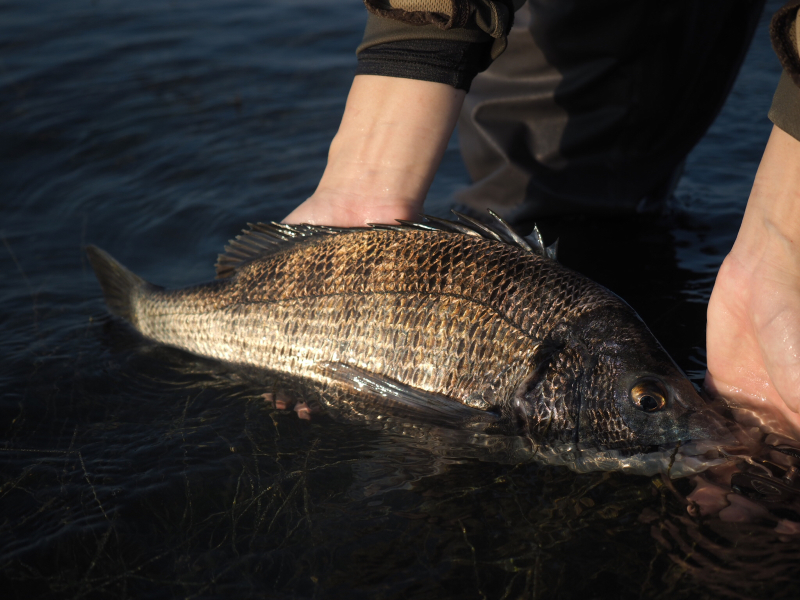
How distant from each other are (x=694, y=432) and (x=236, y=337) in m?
2.16

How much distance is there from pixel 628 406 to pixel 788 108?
4.01 ft

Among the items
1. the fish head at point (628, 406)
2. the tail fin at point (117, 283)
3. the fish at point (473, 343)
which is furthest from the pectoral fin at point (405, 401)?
the tail fin at point (117, 283)

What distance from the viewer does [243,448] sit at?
311 centimetres

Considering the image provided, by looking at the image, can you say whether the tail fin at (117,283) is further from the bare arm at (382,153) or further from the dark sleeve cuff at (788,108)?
the dark sleeve cuff at (788,108)

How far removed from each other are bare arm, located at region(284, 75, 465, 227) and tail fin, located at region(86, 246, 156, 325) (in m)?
0.97

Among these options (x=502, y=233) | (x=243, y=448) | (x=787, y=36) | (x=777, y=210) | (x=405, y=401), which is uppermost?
(x=787, y=36)

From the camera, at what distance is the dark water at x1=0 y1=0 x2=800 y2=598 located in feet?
7.98

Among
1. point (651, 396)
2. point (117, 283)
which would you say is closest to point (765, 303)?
point (651, 396)

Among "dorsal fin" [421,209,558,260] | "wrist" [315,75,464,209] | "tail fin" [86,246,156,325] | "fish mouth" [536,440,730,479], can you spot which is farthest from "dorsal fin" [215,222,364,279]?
"fish mouth" [536,440,730,479]

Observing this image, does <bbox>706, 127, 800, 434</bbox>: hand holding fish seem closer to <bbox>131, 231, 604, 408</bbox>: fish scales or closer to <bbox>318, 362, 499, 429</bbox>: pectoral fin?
<bbox>131, 231, 604, 408</bbox>: fish scales

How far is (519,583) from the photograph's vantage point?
93.8 inches

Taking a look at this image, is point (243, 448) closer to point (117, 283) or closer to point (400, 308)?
point (400, 308)

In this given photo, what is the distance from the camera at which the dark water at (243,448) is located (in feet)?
7.98

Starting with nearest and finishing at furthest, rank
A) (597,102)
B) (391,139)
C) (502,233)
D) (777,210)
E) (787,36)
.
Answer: (787,36) → (777,210) → (502,233) → (391,139) → (597,102)
